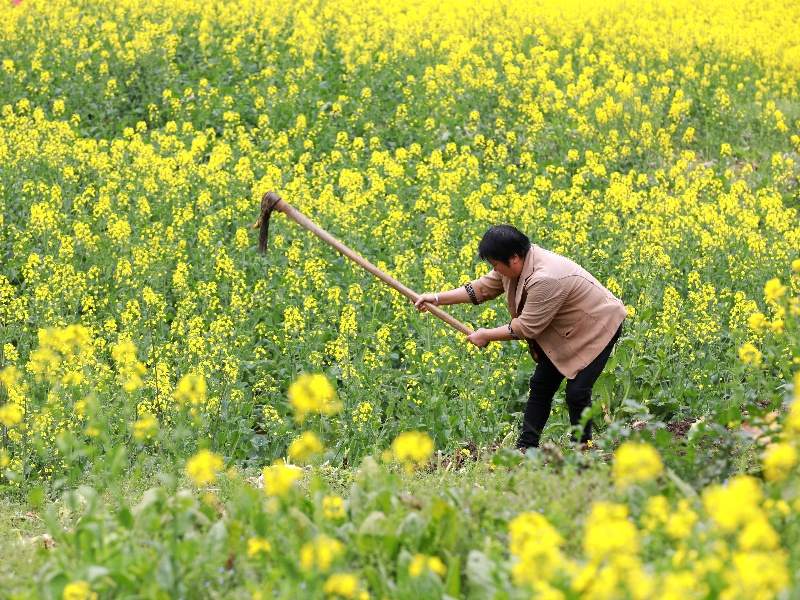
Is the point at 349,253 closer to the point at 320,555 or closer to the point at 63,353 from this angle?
the point at 63,353

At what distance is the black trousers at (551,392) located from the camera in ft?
19.9

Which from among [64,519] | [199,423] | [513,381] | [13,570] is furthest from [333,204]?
[13,570]

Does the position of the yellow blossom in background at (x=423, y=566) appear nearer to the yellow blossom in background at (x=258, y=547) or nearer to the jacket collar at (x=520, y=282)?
the yellow blossom in background at (x=258, y=547)

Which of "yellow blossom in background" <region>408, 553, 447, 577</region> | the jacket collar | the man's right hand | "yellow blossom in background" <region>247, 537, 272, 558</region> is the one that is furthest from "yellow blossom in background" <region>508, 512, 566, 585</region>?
the man's right hand

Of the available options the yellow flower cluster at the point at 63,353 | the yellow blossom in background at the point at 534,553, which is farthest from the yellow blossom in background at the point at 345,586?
the yellow flower cluster at the point at 63,353

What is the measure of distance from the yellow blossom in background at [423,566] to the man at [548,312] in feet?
7.19

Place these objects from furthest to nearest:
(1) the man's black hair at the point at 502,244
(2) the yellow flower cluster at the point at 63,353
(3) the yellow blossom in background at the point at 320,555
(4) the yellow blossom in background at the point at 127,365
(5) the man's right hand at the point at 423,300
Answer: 1. (5) the man's right hand at the point at 423,300
2. (1) the man's black hair at the point at 502,244
3. (4) the yellow blossom in background at the point at 127,365
4. (2) the yellow flower cluster at the point at 63,353
5. (3) the yellow blossom in background at the point at 320,555

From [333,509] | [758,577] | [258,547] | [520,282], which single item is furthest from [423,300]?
[758,577]

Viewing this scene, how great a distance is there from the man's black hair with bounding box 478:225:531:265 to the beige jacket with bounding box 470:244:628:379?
0.60 feet

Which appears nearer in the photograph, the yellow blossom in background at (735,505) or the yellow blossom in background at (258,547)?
the yellow blossom in background at (735,505)

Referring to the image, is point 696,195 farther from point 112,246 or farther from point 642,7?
point 642,7

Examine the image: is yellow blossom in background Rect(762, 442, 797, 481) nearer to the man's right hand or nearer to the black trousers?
the black trousers

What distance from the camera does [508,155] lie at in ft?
38.1

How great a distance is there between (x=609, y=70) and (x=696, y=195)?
3959 mm
